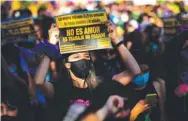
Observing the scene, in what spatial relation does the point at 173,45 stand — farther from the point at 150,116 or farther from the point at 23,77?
the point at 23,77

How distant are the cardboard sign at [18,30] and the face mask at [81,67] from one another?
491mm

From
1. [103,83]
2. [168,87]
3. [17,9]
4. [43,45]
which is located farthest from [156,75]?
[17,9]

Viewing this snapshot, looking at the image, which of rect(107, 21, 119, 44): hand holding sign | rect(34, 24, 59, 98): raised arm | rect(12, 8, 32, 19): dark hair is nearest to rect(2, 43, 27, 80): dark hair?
rect(34, 24, 59, 98): raised arm

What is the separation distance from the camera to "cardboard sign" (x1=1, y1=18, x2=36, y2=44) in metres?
4.50

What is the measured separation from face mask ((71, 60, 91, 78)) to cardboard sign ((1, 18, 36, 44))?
1.61 ft

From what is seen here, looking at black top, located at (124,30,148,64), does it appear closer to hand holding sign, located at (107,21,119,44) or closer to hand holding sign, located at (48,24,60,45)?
hand holding sign, located at (107,21,119,44)

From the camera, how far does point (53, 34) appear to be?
4516 millimetres

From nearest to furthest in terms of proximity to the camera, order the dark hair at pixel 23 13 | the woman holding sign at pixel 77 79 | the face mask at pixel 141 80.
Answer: the dark hair at pixel 23 13
the woman holding sign at pixel 77 79
the face mask at pixel 141 80

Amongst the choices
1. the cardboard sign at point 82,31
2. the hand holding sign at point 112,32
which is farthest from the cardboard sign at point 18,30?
the hand holding sign at point 112,32

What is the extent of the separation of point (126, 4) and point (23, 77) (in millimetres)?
1249

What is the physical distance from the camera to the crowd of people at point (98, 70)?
14.9 feet

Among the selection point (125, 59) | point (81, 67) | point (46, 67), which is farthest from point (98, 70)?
point (46, 67)

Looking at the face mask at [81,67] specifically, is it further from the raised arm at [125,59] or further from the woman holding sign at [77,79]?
the raised arm at [125,59]

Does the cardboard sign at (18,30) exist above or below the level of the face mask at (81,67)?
above
